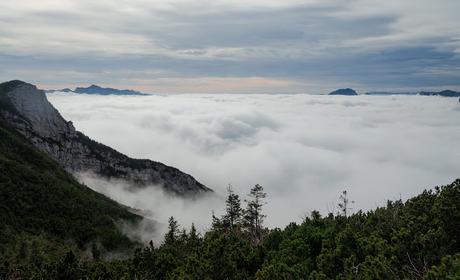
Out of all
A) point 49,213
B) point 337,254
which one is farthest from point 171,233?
point 337,254

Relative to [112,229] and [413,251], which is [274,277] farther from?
[112,229]

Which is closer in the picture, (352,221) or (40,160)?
(352,221)

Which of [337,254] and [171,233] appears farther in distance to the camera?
[171,233]

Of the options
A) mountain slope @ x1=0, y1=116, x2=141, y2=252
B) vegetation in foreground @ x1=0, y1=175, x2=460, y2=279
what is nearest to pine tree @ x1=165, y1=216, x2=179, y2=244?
vegetation in foreground @ x1=0, y1=175, x2=460, y2=279

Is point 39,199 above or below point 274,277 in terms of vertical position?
below

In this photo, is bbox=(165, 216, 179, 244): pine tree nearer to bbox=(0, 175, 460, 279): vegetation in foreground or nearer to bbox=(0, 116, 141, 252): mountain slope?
bbox=(0, 175, 460, 279): vegetation in foreground

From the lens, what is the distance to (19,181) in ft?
391

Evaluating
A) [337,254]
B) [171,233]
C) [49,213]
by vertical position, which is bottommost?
[49,213]

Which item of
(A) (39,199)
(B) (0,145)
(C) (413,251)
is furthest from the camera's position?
(B) (0,145)

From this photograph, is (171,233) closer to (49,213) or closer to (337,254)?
(49,213)

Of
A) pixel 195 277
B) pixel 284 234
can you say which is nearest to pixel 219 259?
pixel 195 277

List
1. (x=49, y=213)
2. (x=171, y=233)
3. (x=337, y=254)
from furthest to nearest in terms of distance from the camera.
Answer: (x=49, y=213) < (x=171, y=233) < (x=337, y=254)

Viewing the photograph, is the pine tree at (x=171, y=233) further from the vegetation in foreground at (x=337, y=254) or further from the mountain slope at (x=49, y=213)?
the mountain slope at (x=49, y=213)

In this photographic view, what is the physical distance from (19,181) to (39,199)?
28.4ft
